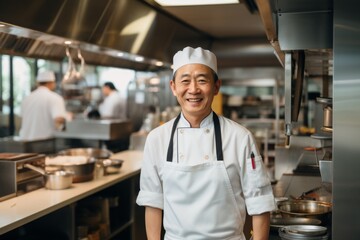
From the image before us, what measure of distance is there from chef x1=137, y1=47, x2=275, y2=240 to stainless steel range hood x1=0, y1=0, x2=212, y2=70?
1.51 meters

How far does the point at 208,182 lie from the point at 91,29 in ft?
8.17

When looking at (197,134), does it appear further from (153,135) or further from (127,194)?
(127,194)

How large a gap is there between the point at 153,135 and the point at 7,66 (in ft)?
17.9

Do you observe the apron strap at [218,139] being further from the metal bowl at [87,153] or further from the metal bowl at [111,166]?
the metal bowl at [87,153]

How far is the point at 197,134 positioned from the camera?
2279mm

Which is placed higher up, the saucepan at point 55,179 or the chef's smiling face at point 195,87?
the chef's smiling face at point 195,87

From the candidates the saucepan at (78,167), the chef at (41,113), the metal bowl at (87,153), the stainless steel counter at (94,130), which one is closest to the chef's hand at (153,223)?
the saucepan at (78,167)

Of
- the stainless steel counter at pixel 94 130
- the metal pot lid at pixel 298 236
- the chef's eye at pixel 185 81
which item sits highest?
the chef's eye at pixel 185 81

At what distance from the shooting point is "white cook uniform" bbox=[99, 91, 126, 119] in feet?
27.9

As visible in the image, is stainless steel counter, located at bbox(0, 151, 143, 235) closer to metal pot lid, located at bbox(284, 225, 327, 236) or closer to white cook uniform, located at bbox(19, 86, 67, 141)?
metal pot lid, located at bbox(284, 225, 327, 236)

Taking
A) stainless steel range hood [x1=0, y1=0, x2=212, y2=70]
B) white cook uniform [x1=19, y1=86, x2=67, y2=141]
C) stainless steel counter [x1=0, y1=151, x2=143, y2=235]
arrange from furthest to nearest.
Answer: white cook uniform [x1=19, y1=86, x2=67, y2=141], stainless steel range hood [x1=0, y1=0, x2=212, y2=70], stainless steel counter [x1=0, y1=151, x2=143, y2=235]

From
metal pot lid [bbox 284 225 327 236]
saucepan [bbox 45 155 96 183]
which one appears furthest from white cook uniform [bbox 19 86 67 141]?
metal pot lid [bbox 284 225 327 236]

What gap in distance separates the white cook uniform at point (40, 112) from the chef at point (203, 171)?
4.15 metres

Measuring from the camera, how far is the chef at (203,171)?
2180 millimetres
